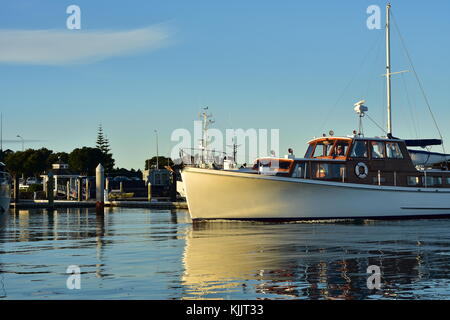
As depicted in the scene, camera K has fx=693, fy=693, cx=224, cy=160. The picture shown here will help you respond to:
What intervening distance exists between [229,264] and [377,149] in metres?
21.8

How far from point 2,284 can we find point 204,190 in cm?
2087

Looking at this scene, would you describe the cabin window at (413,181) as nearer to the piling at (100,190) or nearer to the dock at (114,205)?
the piling at (100,190)

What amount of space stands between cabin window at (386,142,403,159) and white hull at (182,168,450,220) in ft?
6.69

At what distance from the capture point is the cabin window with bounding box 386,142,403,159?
123ft

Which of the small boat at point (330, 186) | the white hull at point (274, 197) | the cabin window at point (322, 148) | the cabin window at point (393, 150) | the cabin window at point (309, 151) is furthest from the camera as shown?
the cabin window at point (309, 151)

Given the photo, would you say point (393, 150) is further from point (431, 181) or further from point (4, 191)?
point (4, 191)

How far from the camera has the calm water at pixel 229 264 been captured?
508 inches

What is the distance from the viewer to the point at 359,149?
36.5 meters

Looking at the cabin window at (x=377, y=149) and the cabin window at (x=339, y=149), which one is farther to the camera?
the cabin window at (x=377, y=149)

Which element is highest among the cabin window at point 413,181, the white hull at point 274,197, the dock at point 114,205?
the cabin window at point 413,181

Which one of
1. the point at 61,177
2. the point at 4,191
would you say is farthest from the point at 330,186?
the point at 61,177

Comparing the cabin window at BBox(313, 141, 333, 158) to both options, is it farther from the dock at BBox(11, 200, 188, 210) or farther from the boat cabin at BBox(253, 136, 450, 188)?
the dock at BBox(11, 200, 188, 210)

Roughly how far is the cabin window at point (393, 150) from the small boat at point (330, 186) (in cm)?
5

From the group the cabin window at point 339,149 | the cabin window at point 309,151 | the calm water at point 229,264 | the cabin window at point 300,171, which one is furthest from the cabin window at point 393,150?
the calm water at point 229,264
